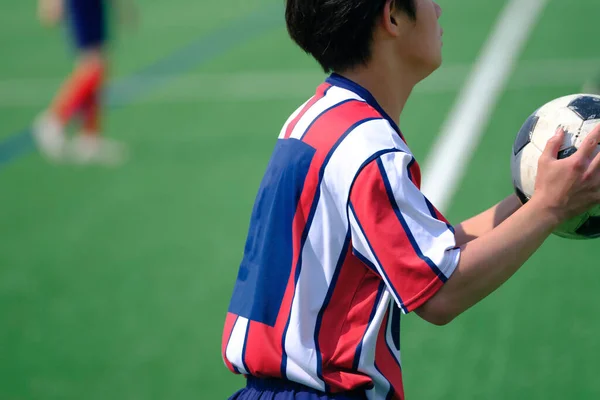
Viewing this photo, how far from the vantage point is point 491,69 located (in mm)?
9305

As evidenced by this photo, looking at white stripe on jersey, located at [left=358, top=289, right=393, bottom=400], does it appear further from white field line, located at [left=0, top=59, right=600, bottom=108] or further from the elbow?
white field line, located at [left=0, top=59, right=600, bottom=108]

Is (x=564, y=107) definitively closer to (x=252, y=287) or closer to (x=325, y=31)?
(x=325, y=31)

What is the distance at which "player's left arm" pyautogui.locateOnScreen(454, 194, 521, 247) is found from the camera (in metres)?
2.56

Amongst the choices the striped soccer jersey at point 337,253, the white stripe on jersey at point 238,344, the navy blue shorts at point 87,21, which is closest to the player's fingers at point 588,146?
the striped soccer jersey at point 337,253

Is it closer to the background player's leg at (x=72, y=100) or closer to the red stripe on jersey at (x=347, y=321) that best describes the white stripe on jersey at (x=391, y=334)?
the red stripe on jersey at (x=347, y=321)

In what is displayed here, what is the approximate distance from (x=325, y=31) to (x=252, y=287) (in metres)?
0.69

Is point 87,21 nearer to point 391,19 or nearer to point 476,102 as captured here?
point 476,102

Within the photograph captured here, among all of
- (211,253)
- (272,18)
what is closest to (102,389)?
(211,253)

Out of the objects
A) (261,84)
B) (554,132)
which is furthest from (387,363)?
(261,84)

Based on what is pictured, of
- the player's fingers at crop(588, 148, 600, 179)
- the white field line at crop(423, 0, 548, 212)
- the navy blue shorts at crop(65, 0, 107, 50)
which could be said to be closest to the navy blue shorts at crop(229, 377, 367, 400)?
the player's fingers at crop(588, 148, 600, 179)

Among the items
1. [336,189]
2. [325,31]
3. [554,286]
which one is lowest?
[554,286]

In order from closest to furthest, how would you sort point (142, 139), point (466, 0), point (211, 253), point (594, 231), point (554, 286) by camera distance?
point (594, 231) → point (554, 286) → point (211, 253) → point (142, 139) → point (466, 0)

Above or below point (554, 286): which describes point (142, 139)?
above

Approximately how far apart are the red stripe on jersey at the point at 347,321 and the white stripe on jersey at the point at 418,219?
20 centimetres
